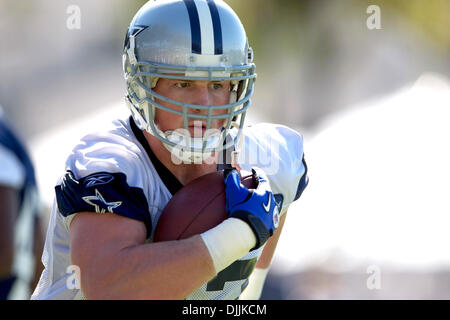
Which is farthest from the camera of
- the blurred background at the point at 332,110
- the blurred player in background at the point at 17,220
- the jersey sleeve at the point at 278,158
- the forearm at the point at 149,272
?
the blurred background at the point at 332,110

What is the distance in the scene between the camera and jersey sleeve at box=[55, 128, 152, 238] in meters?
2.06

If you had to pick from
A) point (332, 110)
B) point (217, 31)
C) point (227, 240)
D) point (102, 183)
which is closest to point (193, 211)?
point (227, 240)

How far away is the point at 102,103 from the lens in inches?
311

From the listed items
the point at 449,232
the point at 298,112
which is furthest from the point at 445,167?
the point at 298,112

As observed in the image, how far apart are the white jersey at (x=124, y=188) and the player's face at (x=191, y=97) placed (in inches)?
4.2

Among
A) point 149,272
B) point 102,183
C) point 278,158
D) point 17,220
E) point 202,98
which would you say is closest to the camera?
point 149,272

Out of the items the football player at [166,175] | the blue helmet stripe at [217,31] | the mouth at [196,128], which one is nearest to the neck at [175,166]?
the football player at [166,175]

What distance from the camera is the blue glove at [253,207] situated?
6.94 feet

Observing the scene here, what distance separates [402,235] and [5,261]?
115 inches

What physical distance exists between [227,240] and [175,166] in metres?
0.42

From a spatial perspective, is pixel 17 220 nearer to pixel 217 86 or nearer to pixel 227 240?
pixel 217 86

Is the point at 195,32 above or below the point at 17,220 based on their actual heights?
above

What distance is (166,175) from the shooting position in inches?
92.4

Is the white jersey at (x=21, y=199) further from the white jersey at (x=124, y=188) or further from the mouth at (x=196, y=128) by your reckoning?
the mouth at (x=196, y=128)
